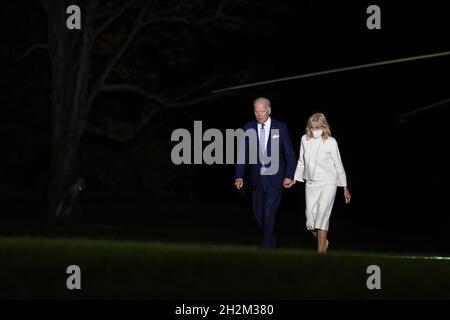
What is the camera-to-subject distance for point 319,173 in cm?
1478

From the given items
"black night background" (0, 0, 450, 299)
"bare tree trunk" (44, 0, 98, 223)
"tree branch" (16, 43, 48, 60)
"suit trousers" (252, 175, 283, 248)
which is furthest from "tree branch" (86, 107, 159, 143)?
"suit trousers" (252, 175, 283, 248)

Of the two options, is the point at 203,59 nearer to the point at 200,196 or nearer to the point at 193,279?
the point at 200,196

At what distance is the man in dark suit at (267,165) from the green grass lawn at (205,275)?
1.78 m

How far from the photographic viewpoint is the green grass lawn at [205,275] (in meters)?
9.41

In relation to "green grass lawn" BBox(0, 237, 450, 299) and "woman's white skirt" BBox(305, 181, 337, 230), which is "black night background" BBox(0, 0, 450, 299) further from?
"green grass lawn" BBox(0, 237, 450, 299)

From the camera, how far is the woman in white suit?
14.7 m

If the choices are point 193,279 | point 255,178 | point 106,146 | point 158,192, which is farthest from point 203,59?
point 193,279

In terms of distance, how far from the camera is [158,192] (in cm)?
4359

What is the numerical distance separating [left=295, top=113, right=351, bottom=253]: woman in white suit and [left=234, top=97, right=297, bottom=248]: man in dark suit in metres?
0.18

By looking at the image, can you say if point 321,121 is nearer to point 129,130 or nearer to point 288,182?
point 288,182

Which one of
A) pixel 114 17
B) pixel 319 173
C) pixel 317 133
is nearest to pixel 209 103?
pixel 114 17

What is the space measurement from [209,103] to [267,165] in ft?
81.3

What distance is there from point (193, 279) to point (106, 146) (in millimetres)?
30680

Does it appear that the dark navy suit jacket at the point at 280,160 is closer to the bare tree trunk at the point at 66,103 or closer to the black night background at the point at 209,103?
the black night background at the point at 209,103
